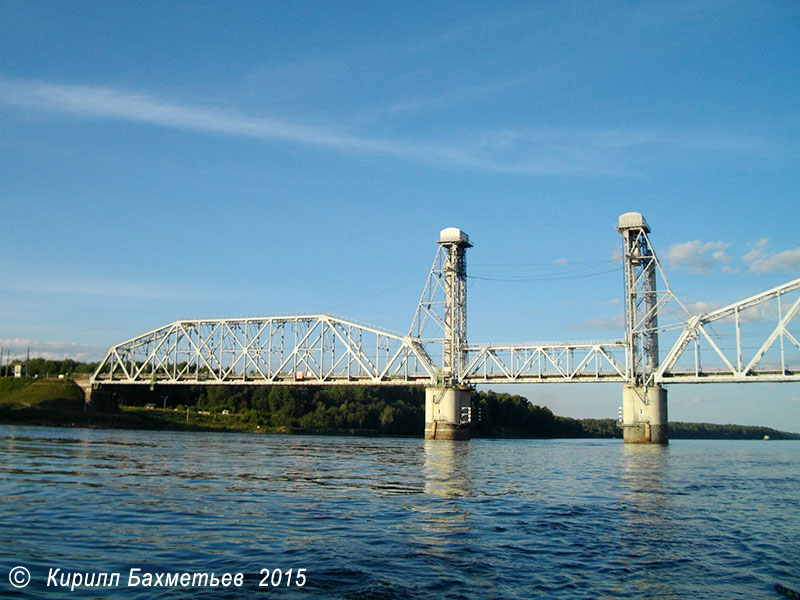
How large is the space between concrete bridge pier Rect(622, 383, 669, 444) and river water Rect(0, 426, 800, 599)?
70555 millimetres

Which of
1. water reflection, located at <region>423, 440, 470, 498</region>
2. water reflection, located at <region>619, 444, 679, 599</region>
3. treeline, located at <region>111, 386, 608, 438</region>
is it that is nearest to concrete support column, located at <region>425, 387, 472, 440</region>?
treeline, located at <region>111, 386, 608, 438</region>

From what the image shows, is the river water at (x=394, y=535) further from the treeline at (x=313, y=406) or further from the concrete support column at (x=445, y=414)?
the treeline at (x=313, y=406)

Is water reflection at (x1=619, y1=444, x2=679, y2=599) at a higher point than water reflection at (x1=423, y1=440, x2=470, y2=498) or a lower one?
higher

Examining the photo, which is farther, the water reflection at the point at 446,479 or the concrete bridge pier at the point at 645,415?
the concrete bridge pier at the point at 645,415

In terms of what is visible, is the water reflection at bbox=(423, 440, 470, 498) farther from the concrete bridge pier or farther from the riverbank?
the riverbank

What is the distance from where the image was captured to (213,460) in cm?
4953

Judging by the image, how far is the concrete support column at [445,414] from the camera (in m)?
114

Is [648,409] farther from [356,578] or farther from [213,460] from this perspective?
[356,578]

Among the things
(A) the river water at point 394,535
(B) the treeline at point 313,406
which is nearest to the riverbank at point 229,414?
(B) the treeline at point 313,406

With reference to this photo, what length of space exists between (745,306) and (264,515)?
311 ft

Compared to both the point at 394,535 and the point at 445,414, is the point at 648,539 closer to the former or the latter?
the point at 394,535

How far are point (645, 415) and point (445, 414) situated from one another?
1170 inches

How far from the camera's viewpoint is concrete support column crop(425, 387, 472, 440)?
114 m

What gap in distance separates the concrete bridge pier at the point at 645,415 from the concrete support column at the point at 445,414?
80.1 feet
